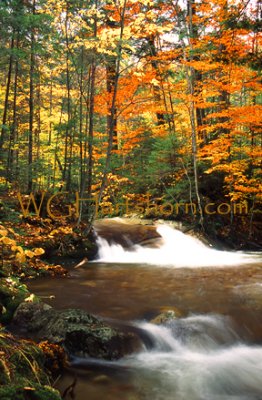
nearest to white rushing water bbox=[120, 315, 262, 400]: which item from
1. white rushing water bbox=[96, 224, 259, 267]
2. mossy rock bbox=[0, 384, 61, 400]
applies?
mossy rock bbox=[0, 384, 61, 400]

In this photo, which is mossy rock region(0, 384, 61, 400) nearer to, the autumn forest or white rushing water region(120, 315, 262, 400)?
white rushing water region(120, 315, 262, 400)

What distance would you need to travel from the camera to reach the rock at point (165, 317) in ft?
17.2

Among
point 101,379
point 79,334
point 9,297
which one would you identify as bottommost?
point 101,379

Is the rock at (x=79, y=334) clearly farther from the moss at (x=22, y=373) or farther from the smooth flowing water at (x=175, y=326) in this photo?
the moss at (x=22, y=373)

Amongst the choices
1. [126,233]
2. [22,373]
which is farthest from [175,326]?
[126,233]

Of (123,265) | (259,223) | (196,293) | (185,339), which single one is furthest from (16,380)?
(259,223)

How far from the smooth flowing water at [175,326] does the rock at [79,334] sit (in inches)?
5.2

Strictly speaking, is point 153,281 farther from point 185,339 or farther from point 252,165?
point 252,165

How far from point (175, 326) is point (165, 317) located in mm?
222

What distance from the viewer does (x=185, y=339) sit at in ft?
16.4

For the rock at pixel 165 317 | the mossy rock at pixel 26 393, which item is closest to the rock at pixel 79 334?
the rock at pixel 165 317

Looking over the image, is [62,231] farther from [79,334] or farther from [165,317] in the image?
[79,334]

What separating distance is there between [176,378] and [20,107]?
18.8 meters

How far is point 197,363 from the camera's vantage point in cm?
450
